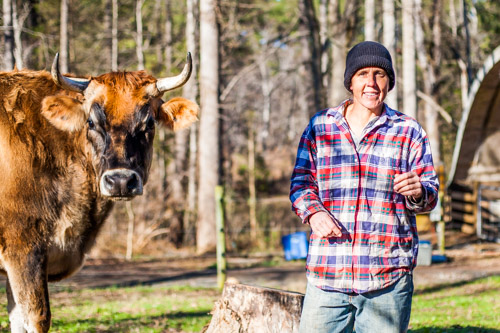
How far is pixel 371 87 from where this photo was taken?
11.5 feet

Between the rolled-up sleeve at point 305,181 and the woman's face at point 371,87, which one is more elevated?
the woman's face at point 371,87

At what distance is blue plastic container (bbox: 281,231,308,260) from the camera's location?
1427 centimetres

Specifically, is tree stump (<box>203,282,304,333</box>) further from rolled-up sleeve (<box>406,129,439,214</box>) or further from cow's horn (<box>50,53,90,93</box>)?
cow's horn (<box>50,53,90,93</box>)

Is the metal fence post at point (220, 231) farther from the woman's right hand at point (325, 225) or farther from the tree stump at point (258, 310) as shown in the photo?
the woman's right hand at point (325, 225)

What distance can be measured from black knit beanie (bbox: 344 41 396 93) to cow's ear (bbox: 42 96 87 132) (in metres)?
3.02

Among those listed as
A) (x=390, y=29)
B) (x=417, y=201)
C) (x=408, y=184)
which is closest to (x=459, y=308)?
(x=417, y=201)

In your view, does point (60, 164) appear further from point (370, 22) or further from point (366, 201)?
point (370, 22)

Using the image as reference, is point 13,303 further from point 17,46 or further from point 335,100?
point 335,100

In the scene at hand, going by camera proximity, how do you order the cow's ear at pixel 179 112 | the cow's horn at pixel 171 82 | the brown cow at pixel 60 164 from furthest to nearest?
1. the cow's ear at pixel 179 112
2. the cow's horn at pixel 171 82
3. the brown cow at pixel 60 164

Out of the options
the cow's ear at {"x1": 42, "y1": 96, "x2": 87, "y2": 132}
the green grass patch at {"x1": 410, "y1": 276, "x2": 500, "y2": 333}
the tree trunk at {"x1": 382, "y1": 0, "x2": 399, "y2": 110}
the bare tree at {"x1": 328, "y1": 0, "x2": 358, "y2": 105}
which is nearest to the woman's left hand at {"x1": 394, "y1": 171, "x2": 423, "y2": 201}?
the cow's ear at {"x1": 42, "y1": 96, "x2": 87, "y2": 132}

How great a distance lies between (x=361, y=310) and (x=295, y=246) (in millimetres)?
11118

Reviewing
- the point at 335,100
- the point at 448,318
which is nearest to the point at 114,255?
the point at 335,100

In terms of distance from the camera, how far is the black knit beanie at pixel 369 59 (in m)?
3.47

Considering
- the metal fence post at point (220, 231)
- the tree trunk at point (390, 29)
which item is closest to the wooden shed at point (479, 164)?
the tree trunk at point (390, 29)
